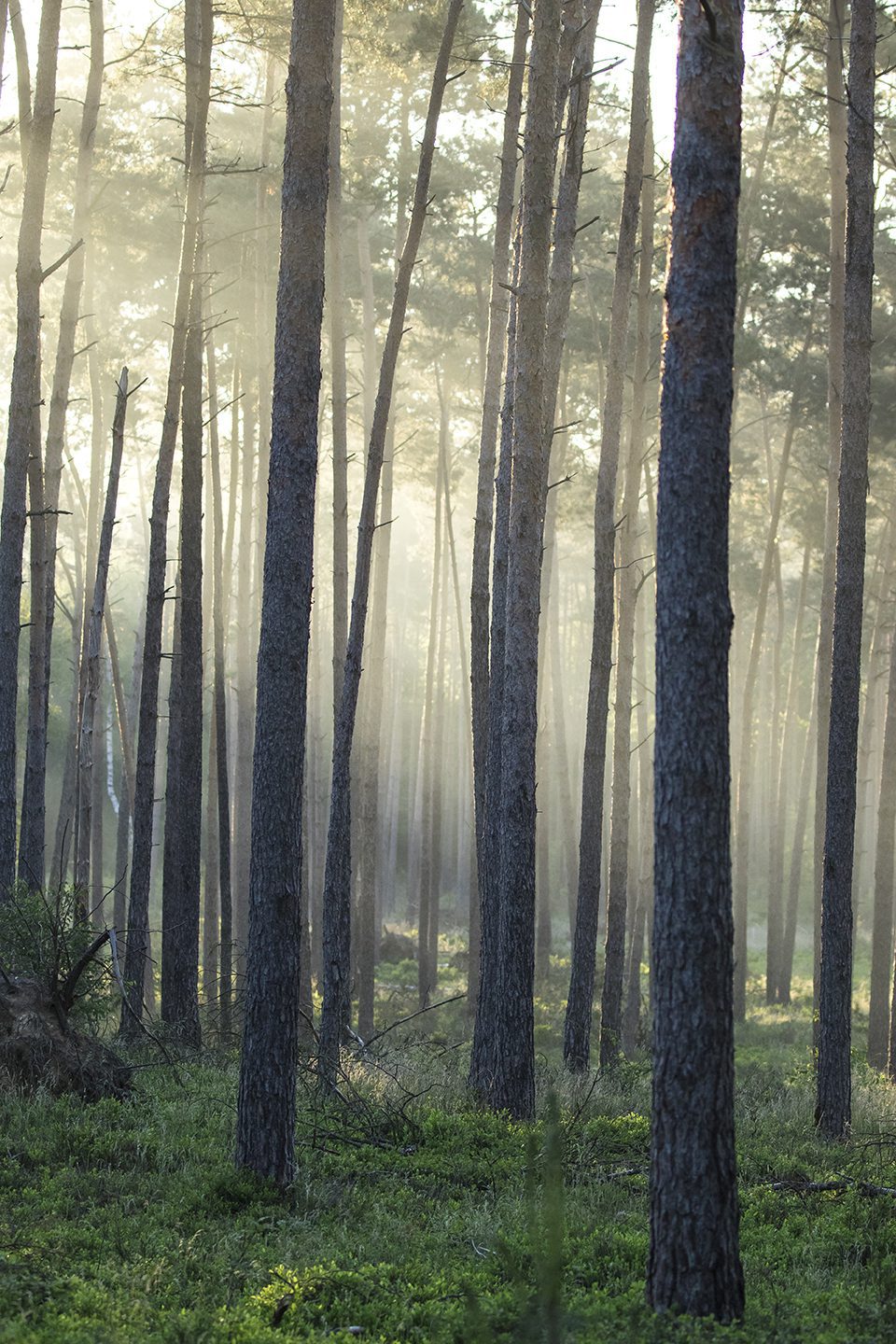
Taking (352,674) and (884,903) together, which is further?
(884,903)

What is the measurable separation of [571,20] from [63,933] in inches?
390

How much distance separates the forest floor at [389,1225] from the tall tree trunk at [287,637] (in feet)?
1.71

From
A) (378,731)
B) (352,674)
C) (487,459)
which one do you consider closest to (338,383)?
(487,459)

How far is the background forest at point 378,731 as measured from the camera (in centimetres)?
563

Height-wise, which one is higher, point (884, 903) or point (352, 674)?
point (352, 674)

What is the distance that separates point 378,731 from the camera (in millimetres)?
18203

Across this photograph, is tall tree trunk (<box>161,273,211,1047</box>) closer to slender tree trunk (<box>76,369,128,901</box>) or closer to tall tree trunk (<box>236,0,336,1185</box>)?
slender tree trunk (<box>76,369,128,901</box>)

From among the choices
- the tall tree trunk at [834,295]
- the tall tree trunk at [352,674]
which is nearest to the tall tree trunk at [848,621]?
the tall tree trunk at [352,674]

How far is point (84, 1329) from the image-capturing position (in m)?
4.46

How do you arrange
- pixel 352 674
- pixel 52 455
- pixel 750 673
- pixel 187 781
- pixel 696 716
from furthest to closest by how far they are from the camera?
pixel 750 673, pixel 52 455, pixel 187 781, pixel 352 674, pixel 696 716

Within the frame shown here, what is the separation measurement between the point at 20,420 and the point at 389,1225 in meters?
8.83

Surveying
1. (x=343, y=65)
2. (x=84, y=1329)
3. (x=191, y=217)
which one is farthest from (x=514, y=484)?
(x=343, y=65)

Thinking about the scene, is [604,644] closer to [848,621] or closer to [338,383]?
[848,621]

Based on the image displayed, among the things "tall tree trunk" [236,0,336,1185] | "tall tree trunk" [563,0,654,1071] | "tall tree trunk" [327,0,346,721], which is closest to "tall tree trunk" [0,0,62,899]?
"tall tree trunk" [327,0,346,721]
